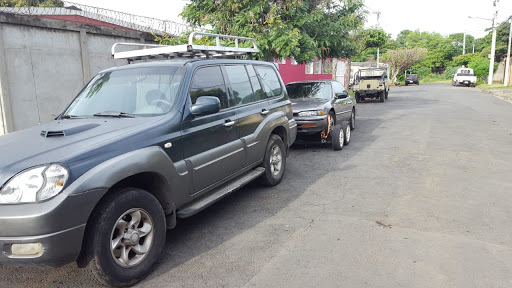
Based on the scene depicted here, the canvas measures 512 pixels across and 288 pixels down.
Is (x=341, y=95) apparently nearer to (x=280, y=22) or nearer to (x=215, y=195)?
(x=280, y=22)

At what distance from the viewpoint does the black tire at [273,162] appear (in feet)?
18.6

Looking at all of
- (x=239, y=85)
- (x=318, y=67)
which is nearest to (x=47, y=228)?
(x=239, y=85)

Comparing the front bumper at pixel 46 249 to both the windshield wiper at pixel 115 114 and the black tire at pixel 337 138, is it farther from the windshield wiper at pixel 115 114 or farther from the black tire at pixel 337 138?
the black tire at pixel 337 138

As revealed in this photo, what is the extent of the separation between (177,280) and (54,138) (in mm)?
1609

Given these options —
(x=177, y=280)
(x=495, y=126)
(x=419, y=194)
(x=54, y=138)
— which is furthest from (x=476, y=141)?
(x=54, y=138)

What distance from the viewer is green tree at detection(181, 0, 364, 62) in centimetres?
1014

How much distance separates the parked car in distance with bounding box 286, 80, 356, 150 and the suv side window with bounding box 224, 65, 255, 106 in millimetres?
3113

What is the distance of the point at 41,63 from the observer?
25.2ft

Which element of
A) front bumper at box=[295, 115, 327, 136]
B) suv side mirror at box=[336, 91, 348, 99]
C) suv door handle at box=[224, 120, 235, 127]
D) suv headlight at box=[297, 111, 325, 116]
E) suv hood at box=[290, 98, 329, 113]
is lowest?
front bumper at box=[295, 115, 327, 136]

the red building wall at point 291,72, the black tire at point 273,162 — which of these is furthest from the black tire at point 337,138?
the red building wall at point 291,72

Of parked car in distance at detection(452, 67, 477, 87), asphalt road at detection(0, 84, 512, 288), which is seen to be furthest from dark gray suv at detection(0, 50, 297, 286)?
parked car in distance at detection(452, 67, 477, 87)

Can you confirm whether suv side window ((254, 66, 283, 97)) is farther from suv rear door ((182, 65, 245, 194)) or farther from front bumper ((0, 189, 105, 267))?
front bumper ((0, 189, 105, 267))

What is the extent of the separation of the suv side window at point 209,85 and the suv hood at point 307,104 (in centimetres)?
384

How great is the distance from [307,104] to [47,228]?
6.72 m
